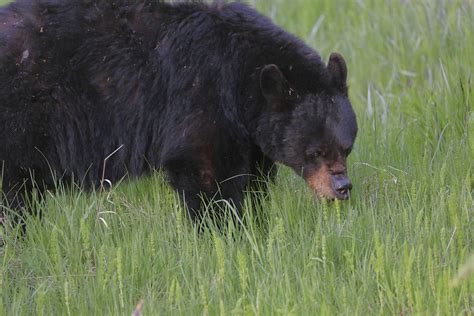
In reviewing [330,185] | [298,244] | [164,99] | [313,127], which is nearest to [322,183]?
[330,185]

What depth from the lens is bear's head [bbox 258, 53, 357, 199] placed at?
16.9 ft

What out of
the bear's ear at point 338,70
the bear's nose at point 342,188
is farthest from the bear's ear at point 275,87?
the bear's nose at point 342,188

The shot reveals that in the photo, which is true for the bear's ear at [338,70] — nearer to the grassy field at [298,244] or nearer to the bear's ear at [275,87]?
the bear's ear at [275,87]

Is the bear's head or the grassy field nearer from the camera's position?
the grassy field

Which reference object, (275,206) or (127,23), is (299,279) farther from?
(127,23)

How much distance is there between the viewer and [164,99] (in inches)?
212

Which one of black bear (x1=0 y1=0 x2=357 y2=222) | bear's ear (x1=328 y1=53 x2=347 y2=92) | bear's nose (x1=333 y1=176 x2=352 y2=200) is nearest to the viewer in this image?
bear's nose (x1=333 y1=176 x2=352 y2=200)

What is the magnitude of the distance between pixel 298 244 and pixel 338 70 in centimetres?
113

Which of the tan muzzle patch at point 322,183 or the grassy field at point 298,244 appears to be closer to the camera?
the grassy field at point 298,244

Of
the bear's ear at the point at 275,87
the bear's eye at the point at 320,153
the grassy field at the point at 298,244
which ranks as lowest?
the grassy field at the point at 298,244

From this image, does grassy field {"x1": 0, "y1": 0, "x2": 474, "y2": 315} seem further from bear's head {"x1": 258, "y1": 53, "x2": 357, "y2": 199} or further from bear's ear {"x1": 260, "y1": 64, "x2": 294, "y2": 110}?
bear's ear {"x1": 260, "y1": 64, "x2": 294, "y2": 110}

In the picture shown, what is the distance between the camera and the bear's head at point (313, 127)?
16.9ft

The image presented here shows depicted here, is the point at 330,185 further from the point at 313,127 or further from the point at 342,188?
the point at 313,127

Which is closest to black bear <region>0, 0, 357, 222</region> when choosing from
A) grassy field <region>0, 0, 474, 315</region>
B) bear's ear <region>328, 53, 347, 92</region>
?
bear's ear <region>328, 53, 347, 92</region>
